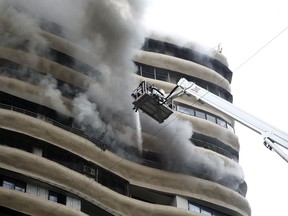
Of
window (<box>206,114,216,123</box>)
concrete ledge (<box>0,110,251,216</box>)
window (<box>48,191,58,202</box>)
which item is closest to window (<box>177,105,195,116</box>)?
window (<box>206,114,216,123</box>)

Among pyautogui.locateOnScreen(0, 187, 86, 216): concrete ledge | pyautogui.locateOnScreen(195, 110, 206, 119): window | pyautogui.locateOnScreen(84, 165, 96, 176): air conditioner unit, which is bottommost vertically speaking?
pyautogui.locateOnScreen(0, 187, 86, 216): concrete ledge

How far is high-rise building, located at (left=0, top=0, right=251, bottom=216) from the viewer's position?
133 ft

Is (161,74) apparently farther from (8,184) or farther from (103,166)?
(8,184)

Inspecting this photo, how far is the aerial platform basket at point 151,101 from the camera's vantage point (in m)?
34.6

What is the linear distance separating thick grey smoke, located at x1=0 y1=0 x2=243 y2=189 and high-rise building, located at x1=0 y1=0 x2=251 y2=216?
6 cm

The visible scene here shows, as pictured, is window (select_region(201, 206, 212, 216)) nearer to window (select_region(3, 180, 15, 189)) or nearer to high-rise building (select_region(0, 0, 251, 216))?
high-rise building (select_region(0, 0, 251, 216))

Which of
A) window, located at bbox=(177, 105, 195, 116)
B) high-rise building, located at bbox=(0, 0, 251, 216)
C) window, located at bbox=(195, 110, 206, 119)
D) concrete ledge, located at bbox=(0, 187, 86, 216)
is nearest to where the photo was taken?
concrete ledge, located at bbox=(0, 187, 86, 216)

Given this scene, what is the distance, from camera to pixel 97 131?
148ft

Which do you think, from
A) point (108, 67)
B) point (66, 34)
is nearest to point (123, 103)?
point (108, 67)

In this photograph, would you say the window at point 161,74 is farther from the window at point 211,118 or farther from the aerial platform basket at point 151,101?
the aerial platform basket at point 151,101

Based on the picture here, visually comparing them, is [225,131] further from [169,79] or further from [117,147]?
[117,147]

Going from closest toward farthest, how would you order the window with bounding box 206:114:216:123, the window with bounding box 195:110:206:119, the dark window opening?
1. the window with bounding box 195:110:206:119
2. the window with bounding box 206:114:216:123
3. the dark window opening

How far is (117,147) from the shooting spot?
151 feet

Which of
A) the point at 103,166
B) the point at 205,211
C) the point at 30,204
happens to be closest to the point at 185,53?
the point at 205,211
